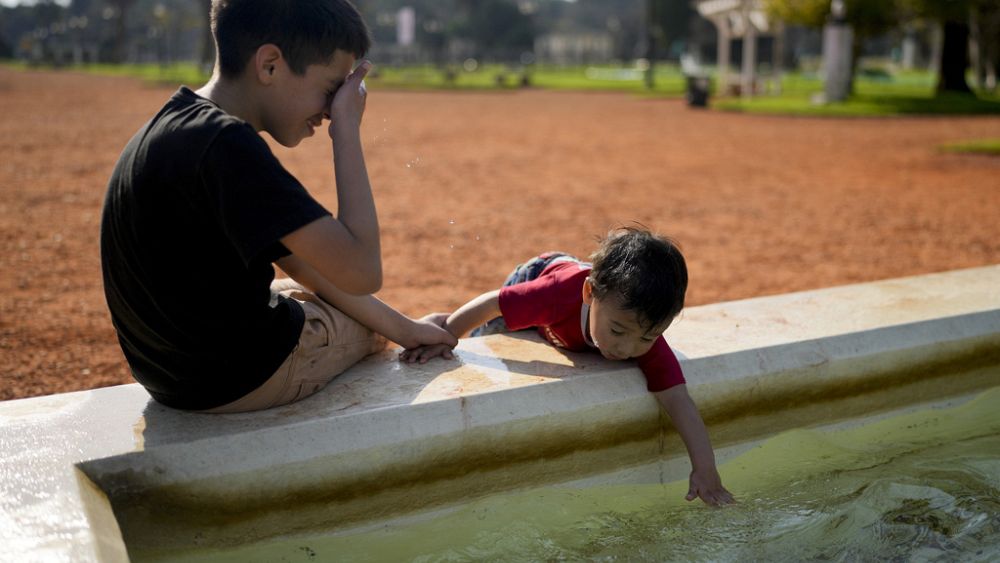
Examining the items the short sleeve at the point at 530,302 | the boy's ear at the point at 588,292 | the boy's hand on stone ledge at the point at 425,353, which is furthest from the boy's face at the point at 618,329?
the boy's hand on stone ledge at the point at 425,353

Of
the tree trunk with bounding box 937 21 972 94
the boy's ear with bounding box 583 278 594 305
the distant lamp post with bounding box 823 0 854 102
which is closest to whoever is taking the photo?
the boy's ear with bounding box 583 278 594 305

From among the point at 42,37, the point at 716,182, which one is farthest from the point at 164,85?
the point at 42,37

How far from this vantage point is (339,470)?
2.37 m

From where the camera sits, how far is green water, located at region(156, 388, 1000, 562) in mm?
2457

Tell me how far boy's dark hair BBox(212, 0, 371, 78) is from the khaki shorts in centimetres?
73

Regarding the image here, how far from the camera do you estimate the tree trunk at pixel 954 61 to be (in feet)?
87.2

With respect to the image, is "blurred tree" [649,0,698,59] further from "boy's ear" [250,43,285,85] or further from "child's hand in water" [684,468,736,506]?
"boy's ear" [250,43,285,85]

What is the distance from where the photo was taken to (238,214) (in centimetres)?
206

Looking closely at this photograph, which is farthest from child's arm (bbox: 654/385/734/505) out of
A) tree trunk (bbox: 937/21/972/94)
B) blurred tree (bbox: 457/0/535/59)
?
blurred tree (bbox: 457/0/535/59)

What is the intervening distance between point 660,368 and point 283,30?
1.36 m

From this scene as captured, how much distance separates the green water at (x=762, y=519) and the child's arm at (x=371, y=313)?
1.90 ft

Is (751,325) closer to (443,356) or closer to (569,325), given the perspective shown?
(569,325)

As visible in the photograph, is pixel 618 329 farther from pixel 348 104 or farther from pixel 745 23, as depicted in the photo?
pixel 745 23

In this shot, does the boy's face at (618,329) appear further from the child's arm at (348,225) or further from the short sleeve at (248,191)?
the short sleeve at (248,191)
